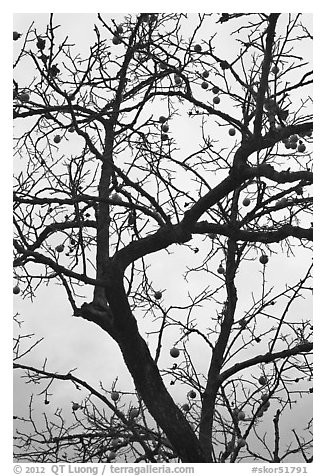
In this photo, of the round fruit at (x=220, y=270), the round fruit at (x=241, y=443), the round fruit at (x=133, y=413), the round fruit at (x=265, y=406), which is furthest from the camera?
the round fruit at (x=220, y=270)

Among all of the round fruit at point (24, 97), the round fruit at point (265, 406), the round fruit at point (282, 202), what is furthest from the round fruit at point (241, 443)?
the round fruit at point (24, 97)

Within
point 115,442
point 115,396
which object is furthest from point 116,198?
point 115,442

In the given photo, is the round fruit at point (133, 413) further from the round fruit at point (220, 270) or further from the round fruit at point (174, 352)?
the round fruit at point (220, 270)

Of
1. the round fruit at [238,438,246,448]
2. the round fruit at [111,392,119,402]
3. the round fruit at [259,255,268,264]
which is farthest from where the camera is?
the round fruit at [259,255,268,264]

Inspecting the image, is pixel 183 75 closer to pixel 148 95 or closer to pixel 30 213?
pixel 148 95

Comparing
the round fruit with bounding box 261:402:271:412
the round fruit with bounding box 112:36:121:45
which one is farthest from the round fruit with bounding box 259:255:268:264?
the round fruit with bounding box 112:36:121:45

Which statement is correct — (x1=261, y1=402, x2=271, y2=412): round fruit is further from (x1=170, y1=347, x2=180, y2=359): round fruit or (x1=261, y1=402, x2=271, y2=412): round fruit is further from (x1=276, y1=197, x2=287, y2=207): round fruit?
(x1=276, y1=197, x2=287, y2=207): round fruit

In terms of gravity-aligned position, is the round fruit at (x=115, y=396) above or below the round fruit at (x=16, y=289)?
below

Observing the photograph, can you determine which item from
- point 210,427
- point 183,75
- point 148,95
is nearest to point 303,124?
point 183,75

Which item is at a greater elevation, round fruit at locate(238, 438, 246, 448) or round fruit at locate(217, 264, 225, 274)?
round fruit at locate(217, 264, 225, 274)

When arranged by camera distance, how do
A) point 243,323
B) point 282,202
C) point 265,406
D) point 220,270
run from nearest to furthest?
1. point 282,202
2. point 265,406
3. point 243,323
4. point 220,270

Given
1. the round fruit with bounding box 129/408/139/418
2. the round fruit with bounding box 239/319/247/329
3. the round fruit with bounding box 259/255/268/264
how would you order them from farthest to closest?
the round fruit with bounding box 239/319/247/329
the round fruit with bounding box 259/255/268/264
the round fruit with bounding box 129/408/139/418

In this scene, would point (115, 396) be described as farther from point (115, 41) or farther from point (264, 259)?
point (115, 41)
